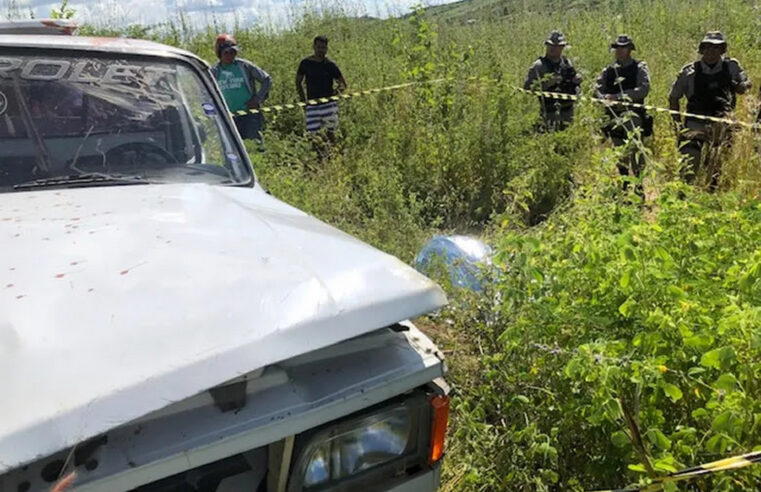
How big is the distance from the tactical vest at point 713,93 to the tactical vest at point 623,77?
624 mm

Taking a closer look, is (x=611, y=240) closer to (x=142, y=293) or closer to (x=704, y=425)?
(x=704, y=425)

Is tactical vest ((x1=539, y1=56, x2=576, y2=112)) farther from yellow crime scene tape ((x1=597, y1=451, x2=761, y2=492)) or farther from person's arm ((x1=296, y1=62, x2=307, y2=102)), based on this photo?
yellow crime scene tape ((x1=597, y1=451, x2=761, y2=492))

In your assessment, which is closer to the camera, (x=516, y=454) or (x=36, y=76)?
(x=516, y=454)

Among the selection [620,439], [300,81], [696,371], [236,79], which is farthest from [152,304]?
[300,81]

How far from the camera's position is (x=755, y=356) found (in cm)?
200

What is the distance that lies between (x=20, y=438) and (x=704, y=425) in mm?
2127

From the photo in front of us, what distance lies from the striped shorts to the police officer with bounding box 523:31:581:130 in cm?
248

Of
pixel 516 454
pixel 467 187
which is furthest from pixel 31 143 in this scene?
pixel 467 187

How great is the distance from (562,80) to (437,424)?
20.3 feet

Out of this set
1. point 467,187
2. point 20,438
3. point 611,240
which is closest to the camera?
point 20,438

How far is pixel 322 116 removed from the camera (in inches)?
318

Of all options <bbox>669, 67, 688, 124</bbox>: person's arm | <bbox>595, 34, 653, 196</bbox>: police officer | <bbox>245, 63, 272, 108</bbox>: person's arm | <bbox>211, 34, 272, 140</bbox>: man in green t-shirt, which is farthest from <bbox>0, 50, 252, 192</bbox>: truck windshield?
<bbox>669, 67, 688, 124</bbox>: person's arm

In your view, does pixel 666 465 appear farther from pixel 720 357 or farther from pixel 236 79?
pixel 236 79

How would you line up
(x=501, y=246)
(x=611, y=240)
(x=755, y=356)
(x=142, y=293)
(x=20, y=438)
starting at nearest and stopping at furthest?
(x=20, y=438) < (x=142, y=293) < (x=755, y=356) < (x=611, y=240) < (x=501, y=246)
